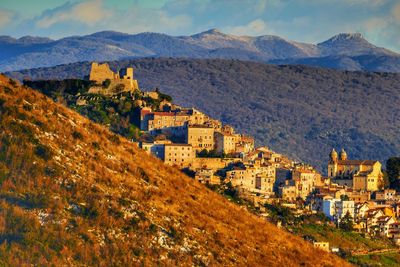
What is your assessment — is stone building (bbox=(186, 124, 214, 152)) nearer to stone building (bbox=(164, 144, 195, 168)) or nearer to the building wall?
the building wall

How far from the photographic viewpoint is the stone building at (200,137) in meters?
75.8

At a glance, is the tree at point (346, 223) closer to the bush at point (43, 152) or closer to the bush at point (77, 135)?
the bush at point (77, 135)

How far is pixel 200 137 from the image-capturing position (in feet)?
250

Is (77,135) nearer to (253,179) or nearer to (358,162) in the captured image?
(253,179)

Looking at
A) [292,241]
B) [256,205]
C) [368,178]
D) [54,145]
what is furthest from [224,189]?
[54,145]

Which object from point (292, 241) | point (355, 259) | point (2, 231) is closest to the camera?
point (2, 231)

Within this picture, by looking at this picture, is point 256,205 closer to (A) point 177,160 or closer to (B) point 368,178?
(A) point 177,160

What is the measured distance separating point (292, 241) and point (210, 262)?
327 inches

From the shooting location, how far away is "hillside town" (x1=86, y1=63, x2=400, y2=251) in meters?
71.9

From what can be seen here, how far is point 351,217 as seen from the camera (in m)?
73.5

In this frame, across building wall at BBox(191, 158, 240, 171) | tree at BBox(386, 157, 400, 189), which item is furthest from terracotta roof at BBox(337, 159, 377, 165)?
building wall at BBox(191, 158, 240, 171)

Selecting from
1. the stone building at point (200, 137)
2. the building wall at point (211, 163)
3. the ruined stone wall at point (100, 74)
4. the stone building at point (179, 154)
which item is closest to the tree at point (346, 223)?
the building wall at point (211, 163)

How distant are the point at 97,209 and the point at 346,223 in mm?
43948

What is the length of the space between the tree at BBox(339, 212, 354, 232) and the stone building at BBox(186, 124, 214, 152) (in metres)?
9.48
